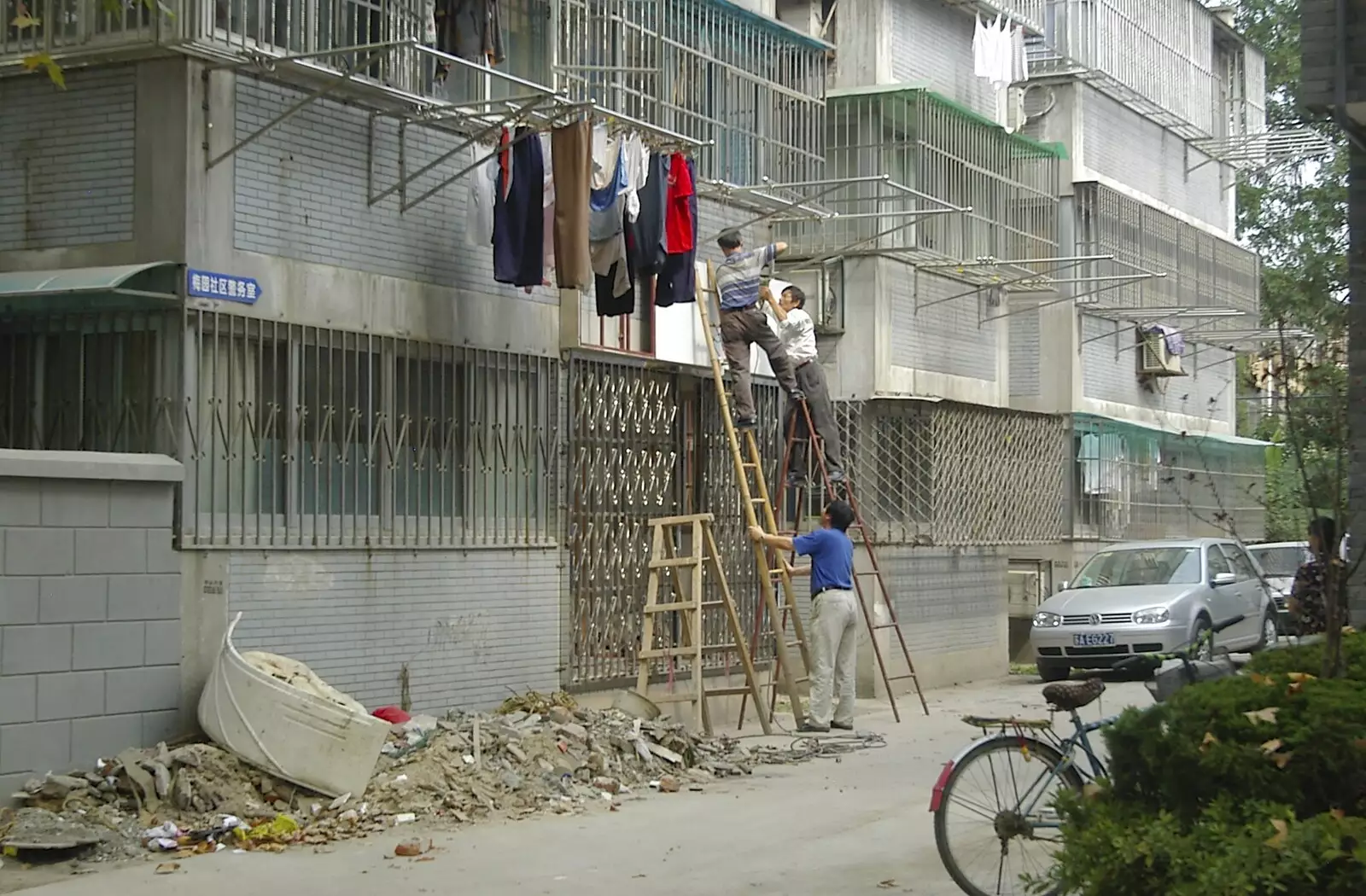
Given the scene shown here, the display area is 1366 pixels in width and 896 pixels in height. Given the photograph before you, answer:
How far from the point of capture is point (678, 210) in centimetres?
1488

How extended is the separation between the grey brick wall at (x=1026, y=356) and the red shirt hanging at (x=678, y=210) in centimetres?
1217

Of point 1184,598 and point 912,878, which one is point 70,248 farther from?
point 1184,598

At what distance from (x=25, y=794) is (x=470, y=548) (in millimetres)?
4543

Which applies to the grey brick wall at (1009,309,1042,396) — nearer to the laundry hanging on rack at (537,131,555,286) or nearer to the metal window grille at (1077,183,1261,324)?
the metal window grille at (1077,183,1261,324)

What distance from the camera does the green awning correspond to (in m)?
11.5

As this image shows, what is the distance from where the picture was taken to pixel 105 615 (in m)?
11.0

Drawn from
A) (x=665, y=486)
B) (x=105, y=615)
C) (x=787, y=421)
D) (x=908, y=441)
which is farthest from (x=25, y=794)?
(x=908, y=441)

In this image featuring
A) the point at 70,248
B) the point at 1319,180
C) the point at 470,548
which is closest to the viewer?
the point at 70,248

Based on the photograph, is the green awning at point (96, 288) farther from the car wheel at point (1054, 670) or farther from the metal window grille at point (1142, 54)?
the metal window grille at point (1142, 54)

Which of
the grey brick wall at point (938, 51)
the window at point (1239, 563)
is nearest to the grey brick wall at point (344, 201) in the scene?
the grey brick wall at point (938, 51)

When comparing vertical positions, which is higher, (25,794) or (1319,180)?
(1319,180)

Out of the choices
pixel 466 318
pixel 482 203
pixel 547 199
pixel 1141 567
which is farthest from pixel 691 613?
pixel 1141 567

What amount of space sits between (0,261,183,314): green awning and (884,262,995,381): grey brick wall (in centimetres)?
1070

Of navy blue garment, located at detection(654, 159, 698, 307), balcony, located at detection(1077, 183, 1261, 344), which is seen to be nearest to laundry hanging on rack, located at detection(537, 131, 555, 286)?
navy blue garment, located at detection(654, 159, 698, 307)
